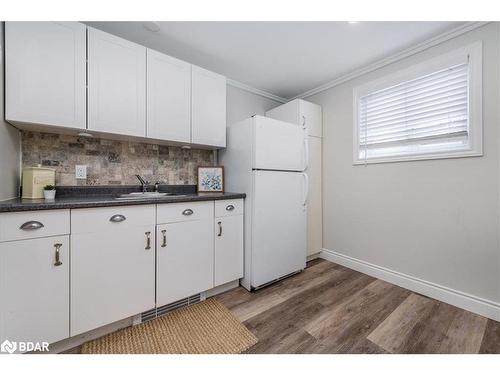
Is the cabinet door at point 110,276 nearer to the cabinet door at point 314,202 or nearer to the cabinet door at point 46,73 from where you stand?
the cabinet door at point 46,73

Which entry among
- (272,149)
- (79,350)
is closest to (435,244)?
(272,149)

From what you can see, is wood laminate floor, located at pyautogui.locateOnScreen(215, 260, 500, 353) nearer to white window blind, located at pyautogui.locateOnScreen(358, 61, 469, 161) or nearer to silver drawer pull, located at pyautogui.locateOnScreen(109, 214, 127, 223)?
silver drawer pull, located at pyautogui.locateOnScreen(109, 214, 127, 223)

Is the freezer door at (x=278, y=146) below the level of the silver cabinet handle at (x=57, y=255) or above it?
above

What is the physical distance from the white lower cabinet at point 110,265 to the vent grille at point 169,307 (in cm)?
10

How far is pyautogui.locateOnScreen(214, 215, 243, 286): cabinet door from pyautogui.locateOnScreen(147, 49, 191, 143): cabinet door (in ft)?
3.03

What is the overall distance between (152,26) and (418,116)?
102 inches

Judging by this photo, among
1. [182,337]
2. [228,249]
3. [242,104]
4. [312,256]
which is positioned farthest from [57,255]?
[312,256]

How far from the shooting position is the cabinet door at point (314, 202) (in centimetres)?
278

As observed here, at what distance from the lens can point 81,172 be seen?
1.84 metres

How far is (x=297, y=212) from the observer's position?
2420 millimetres

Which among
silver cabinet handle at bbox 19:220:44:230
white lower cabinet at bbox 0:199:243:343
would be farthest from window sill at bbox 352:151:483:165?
silver cabinet handle at bbox 19:220:44:230

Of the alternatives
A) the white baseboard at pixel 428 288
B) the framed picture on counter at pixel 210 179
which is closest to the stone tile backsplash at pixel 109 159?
the framed picture on counter at pixel 210 179
